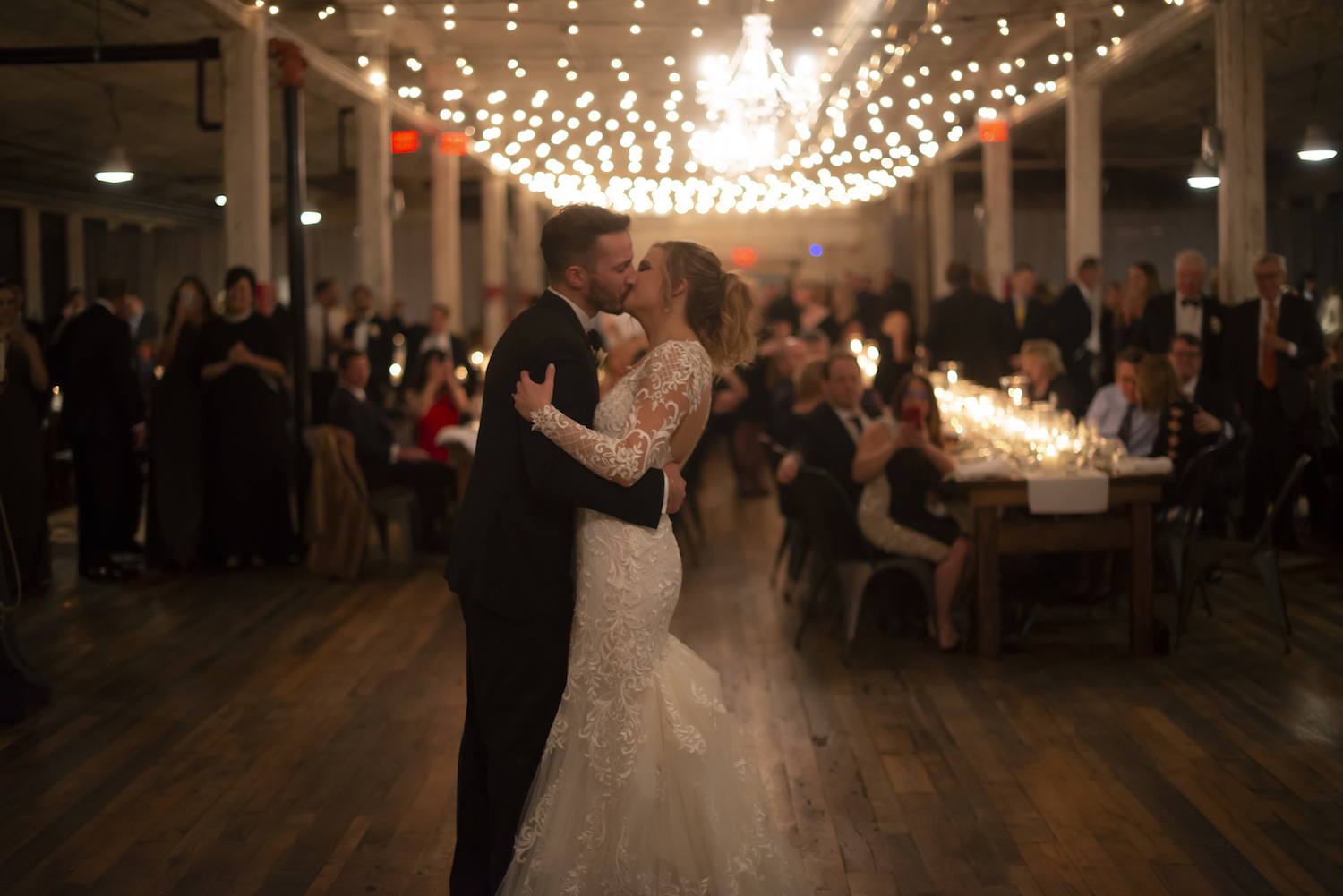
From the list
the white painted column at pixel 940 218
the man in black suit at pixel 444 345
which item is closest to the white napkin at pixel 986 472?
the man in black suit at pixel 444 345

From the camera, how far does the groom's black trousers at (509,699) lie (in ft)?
8.16

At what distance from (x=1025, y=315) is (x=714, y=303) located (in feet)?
26.8

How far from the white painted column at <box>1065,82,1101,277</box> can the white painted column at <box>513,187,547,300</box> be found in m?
11.2

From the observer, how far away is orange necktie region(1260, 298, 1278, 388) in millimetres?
6730

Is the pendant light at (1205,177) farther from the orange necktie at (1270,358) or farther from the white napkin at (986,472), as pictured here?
the white napkin at (986,472)

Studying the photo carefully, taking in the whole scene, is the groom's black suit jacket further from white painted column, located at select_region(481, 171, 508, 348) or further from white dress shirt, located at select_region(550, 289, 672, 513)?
white painted column, located at select_region(481, 171, 508, 348)

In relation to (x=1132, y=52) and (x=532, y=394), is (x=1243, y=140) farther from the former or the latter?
(x=532, y=394)

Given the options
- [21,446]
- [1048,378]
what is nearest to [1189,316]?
[1048,378]

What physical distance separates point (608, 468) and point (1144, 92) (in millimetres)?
12283

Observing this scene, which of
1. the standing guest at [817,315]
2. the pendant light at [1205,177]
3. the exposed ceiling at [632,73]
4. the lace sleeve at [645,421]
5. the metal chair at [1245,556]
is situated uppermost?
the exposed ceiling at [632,73]

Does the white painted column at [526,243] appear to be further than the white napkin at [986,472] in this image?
Yes

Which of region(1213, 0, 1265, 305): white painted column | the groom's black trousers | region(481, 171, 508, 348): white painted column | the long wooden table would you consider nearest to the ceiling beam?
region(1213, 0, 1265, 305): white painted column

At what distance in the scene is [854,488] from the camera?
520 centimetres

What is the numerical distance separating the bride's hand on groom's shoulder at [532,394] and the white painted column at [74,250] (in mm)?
16464
